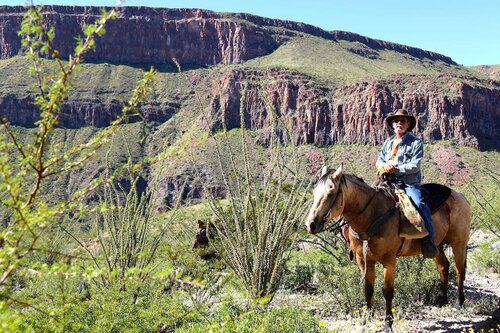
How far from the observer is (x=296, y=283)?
9.95 m

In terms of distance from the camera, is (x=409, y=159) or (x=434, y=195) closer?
(x=409, y=159)

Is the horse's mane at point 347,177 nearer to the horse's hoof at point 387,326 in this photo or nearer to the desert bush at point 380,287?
the horse's hoof at point 387,326

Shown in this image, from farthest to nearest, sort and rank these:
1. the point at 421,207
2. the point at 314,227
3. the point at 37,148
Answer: the point at 421,207 < the point at 314,227 < the point at 37,148

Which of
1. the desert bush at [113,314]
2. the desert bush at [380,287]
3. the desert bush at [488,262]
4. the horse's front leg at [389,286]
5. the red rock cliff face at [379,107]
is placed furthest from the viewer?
the red rock cliff face at [379,107]

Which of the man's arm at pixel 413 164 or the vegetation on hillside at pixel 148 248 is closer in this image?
the vegetation on hillside at pixel 148 248

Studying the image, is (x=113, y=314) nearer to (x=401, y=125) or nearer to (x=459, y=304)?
(x=401, y=125)

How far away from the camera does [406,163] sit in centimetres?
612

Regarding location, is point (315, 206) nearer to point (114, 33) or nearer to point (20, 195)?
point (20, 195)

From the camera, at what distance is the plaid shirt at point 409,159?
6.05m

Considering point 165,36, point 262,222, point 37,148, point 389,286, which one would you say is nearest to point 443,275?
point 389,286

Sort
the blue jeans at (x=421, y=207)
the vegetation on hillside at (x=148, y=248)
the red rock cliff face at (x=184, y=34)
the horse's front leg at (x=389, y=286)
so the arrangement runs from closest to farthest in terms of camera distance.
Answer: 1. the vegetation on hillside at (x=148, y=248)
2. the horse's front leg at (x=389, y=286)
3. the blue jeans at (x=421, y=207)
4. the red rock cliff face at (x=184, y=34)

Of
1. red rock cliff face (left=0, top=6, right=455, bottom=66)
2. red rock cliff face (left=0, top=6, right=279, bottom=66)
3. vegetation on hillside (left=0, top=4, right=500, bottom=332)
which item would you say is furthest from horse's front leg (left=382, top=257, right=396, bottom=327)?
red rock cliff face (left=0, top=6, right=279, bottom=66)

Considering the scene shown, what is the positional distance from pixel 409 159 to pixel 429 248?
1.33 metres

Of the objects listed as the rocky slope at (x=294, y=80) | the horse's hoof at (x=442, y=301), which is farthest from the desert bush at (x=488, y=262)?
the rocky slope at (x=294, y=80)
